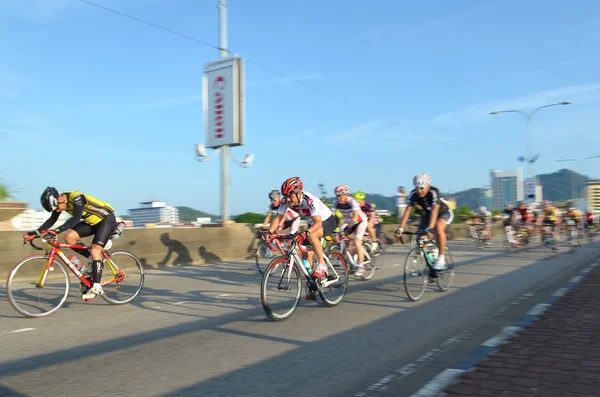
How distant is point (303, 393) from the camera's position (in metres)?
4.18

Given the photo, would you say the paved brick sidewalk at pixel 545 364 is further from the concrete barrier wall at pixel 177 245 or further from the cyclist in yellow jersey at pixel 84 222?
the concrete barrier wall at pixel 177 245

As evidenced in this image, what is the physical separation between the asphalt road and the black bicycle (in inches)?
9.7

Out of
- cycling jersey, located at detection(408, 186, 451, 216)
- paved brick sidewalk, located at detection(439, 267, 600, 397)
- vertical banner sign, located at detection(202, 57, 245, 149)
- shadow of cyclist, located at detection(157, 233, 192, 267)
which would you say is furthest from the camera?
vertical banner sign, located at detection(202, 57, 245, 149)

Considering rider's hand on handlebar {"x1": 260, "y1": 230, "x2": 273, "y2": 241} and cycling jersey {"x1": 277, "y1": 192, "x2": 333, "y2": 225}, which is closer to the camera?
rider's hand on handlebar {"x1": 260, "y1": 230, "x2": 273, "y2": 241}

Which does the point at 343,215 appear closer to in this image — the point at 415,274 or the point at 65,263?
the point at 415,274

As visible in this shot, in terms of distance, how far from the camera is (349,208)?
11375mm

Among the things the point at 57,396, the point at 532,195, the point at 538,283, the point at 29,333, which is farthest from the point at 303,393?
the point at 532,195

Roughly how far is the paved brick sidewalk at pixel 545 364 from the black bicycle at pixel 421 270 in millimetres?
2399

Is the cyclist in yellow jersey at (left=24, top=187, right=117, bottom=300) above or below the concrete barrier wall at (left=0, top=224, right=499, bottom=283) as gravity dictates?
above

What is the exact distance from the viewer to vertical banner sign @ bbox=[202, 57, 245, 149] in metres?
20.3

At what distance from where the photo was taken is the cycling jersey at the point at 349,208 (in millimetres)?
11297

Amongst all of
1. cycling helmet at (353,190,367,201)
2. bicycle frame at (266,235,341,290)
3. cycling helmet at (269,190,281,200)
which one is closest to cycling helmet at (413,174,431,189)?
bicycle frame at (266,235,341,290)

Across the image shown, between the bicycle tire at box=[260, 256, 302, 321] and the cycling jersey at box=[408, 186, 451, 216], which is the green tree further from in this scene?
the bicycle tire at box=[260, 256, 302, 321]

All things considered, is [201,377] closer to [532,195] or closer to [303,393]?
[303,393]
